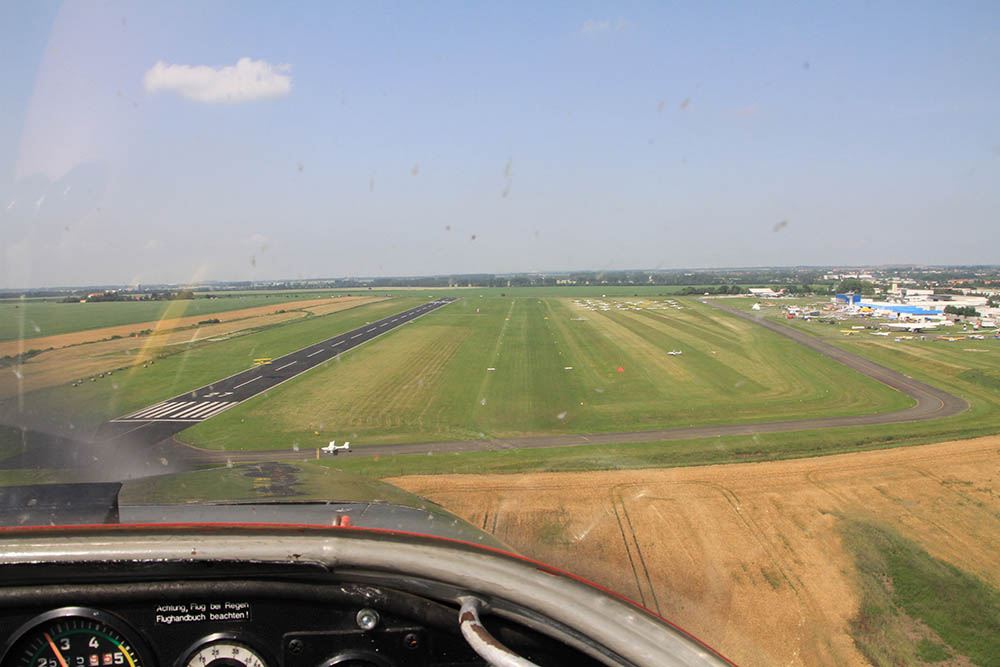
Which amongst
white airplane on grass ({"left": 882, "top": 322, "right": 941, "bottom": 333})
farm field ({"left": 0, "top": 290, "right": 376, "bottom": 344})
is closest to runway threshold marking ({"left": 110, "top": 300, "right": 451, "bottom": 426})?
farm field ({"left": 0, "top": 290, "right": 376, "bottom": 344})

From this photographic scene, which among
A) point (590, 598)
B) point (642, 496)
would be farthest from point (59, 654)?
point (642, 496)

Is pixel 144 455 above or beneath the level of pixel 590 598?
beneath

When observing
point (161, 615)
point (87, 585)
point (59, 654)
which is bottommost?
point (59, 654)

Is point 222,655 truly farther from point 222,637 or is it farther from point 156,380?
point 156,380

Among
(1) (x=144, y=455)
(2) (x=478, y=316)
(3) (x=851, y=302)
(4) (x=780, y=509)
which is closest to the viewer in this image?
(4) (x=780, y=509)

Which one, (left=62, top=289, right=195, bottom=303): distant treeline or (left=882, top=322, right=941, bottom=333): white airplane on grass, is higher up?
(left=62, top=289, right=195, bottom=303): distant treeline

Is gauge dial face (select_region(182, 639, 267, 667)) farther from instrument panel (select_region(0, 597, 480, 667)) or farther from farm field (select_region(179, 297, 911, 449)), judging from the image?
farm field (select_region(179, 297, 911, 449))

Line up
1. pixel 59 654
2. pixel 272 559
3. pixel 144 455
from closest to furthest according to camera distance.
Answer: pixel 272 559, pixel 59 654, pixel 144 455

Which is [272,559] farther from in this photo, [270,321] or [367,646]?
[270,321]
